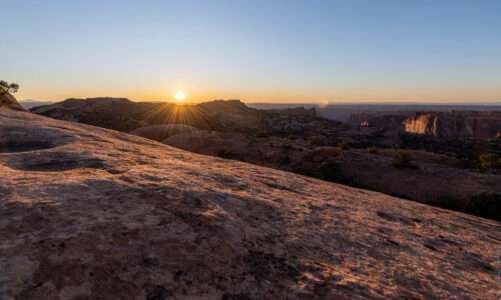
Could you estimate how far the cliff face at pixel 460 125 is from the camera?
90.6 meters

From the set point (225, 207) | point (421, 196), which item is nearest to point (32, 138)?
point (225, 207)

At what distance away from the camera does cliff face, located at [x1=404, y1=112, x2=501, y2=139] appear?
297 ft

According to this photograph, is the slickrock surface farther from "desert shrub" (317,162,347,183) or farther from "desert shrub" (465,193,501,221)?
"desert shrub" (317,162,347,183)

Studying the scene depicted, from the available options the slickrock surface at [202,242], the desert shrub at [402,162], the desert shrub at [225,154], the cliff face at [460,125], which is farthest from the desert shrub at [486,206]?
the cliff face at [460,125]

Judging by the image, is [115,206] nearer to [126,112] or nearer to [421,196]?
[421,196]

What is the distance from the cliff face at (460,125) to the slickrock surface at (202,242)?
100m

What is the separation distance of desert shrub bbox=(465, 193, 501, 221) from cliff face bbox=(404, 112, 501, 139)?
88509 millimetres

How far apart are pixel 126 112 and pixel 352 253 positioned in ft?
279

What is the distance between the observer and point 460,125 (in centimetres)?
9394

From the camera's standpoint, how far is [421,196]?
50.1ft

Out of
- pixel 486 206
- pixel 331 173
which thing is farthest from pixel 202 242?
pixel 331 173

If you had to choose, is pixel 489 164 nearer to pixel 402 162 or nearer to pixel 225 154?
pixel 402 162

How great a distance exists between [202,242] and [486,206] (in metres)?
15.1

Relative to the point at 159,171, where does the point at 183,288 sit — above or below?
below
